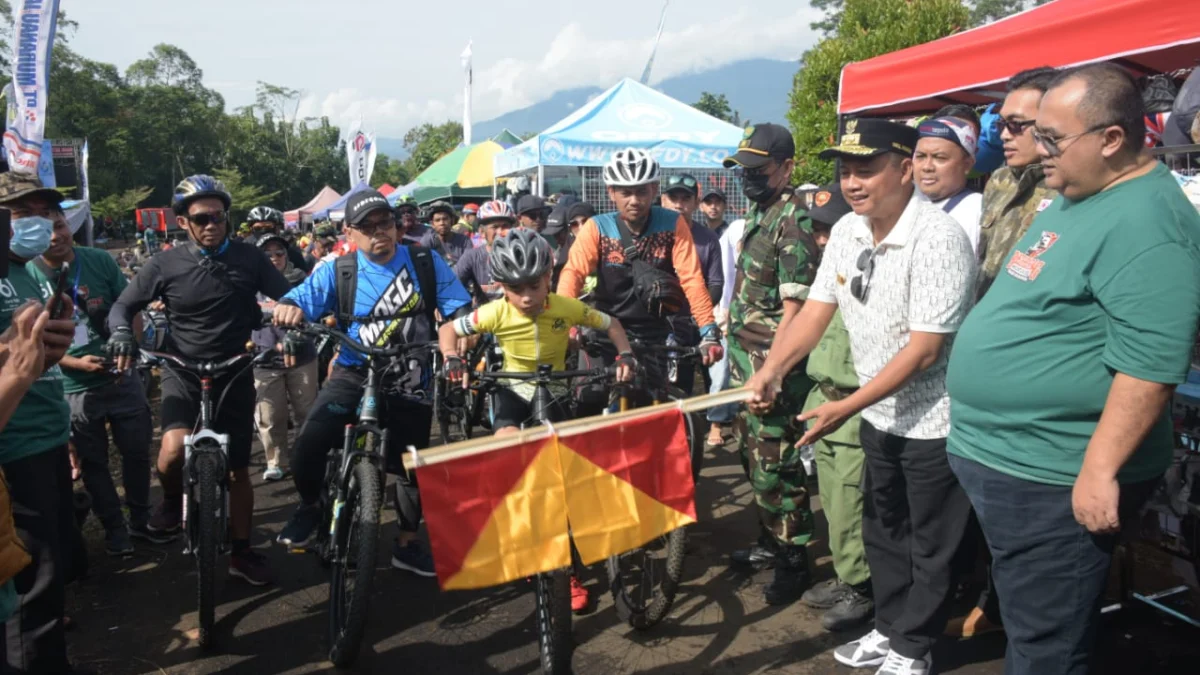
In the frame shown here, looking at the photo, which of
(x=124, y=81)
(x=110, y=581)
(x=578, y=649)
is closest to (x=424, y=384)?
(x=578, y=649)

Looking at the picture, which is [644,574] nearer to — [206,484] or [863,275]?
[863,275]

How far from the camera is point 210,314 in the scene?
461cm

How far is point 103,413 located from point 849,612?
4.68 m

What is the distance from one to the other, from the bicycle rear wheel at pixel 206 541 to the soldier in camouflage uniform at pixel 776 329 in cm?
279

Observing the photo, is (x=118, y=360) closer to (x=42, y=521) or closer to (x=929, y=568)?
(x=42, y=521)

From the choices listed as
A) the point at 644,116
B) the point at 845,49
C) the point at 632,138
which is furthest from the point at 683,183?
the point at 845,49

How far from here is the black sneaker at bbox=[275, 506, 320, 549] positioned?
444cm

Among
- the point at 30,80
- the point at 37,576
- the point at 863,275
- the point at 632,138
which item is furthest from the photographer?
the point at 632,138

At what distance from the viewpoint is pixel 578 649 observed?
382cm

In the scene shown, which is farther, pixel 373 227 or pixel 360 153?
pixel 360 153

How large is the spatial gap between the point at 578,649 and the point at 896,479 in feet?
5.60

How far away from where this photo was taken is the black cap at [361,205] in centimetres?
426

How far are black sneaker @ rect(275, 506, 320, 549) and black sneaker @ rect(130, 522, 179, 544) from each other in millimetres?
1325

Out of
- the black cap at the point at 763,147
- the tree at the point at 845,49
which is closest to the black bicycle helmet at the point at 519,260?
the black cap at the point at 763,147
